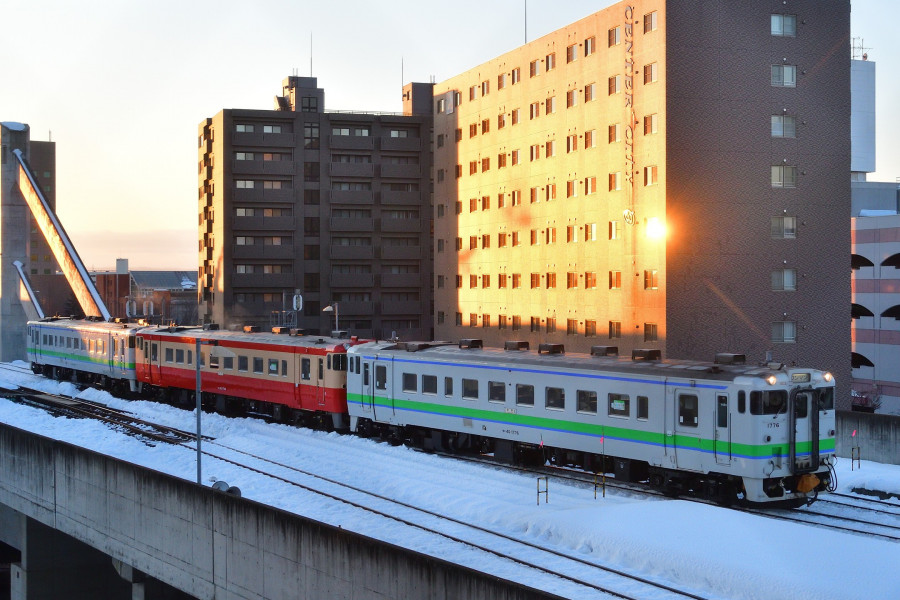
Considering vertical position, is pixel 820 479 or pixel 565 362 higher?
pixel 565 362

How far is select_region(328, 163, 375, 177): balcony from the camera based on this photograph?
8706cm

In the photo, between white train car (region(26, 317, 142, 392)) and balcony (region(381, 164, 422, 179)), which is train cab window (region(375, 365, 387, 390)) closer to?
white train car (region(26, 317, 142, 392))

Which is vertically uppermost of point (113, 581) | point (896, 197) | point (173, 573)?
point (896, 197)

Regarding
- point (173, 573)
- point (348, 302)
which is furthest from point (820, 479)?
point (348, 302)

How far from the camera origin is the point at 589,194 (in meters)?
53.4

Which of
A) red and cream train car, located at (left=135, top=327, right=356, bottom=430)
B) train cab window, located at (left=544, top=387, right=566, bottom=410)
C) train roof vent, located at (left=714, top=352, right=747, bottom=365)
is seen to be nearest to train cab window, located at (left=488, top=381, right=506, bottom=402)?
train cab window, located at (left=544, top=387, right=566, bottom=410)

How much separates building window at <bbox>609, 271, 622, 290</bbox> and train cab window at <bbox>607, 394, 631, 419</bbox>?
88.4ft

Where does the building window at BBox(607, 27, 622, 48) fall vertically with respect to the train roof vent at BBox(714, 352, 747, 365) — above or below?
above

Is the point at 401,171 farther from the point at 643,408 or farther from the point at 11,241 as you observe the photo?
the point at 643,408

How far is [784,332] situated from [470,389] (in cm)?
2552

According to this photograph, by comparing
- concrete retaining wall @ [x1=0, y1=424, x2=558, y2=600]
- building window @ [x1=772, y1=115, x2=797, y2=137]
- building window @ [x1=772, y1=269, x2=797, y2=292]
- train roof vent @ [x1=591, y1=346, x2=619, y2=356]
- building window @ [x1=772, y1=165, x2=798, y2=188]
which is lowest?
concrete retaining wall @ [x1=0, y1=424, x2=558, y2=600]

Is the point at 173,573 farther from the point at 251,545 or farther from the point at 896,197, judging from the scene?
the point at 896,197

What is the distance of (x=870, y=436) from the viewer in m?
29.5

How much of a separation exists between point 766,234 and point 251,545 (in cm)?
3619
